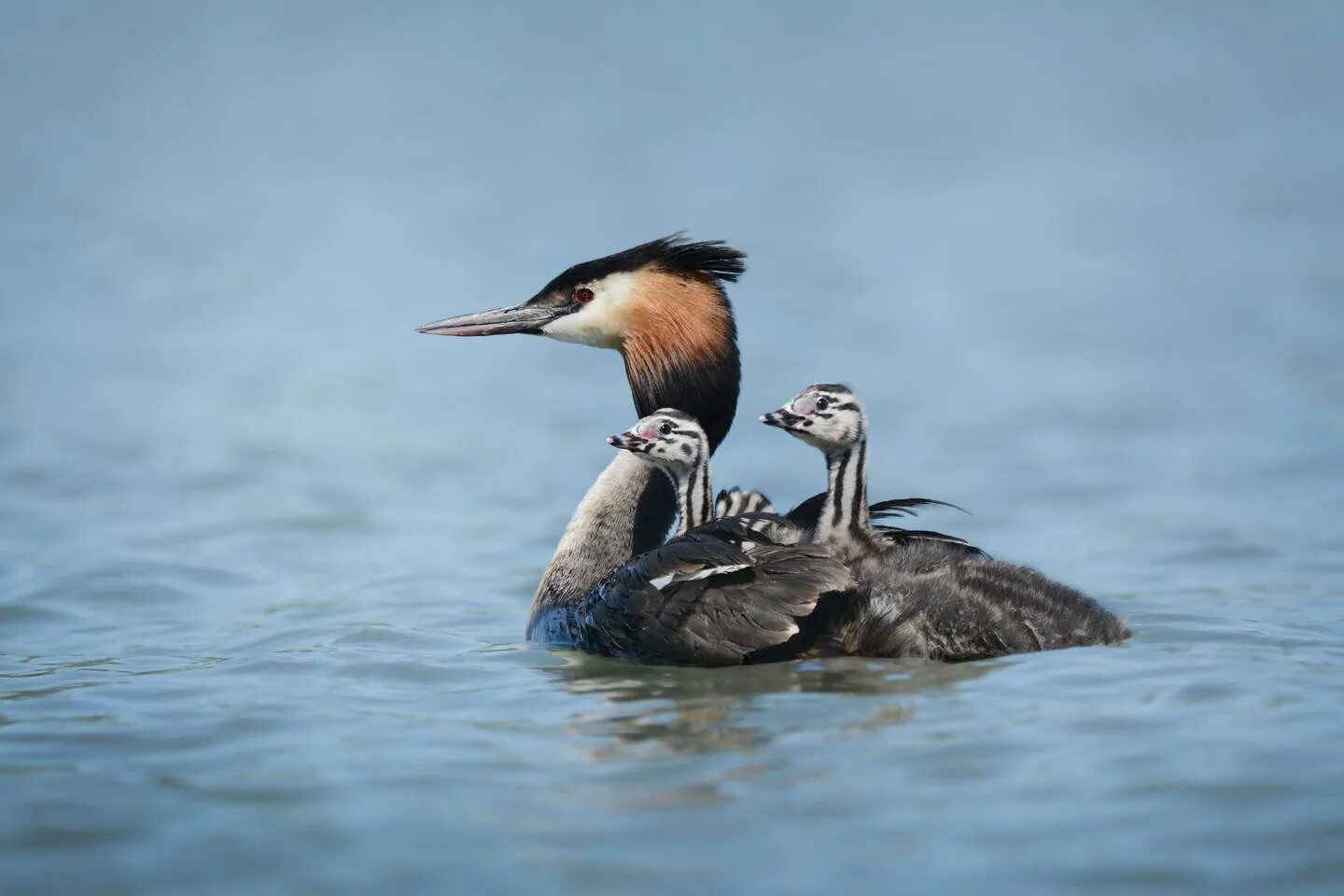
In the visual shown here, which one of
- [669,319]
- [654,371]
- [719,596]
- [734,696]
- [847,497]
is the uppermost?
[669,319]

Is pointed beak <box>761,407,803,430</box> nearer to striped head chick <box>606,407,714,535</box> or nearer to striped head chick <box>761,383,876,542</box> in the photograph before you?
striped head chick <box>761,383,876,542</box>

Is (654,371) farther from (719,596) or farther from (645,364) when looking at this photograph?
(719,596)

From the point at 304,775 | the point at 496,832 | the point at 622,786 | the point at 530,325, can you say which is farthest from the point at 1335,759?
the point at 530,325

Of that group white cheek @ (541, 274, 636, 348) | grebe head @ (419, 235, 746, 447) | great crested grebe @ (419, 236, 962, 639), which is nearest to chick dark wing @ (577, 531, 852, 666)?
great crested grebe @ (419, 236, 962, 639)

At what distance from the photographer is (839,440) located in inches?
247

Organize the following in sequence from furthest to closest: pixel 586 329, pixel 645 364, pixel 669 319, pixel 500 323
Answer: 1. pixel 500 323
2. pixel 586 329
3. pixel 645 364
4. pixel 669 319

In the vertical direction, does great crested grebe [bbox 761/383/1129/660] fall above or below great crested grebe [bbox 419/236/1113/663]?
below

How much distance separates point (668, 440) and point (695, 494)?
23 centimetres

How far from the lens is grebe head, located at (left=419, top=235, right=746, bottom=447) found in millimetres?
7148

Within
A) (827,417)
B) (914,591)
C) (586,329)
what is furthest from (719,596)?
(586,329)

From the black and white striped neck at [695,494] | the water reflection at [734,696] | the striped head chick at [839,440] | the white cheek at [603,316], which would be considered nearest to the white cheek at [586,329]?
the white cheek at [603,316]

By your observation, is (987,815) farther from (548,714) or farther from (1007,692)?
(548,714)

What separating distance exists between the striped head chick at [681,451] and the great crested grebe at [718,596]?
31 centimetres

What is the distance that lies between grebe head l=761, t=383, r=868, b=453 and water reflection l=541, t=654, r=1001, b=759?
2.50 feet
